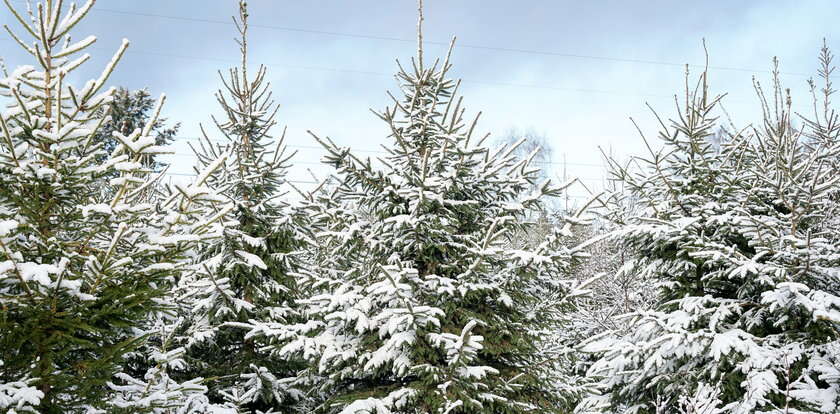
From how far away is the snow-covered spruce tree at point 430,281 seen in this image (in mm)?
5176

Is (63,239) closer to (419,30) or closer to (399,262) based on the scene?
(399,262)

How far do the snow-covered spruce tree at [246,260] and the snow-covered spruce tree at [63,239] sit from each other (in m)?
2.93

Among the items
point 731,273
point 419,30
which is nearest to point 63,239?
point 419,30

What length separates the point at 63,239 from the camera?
3.84 metres

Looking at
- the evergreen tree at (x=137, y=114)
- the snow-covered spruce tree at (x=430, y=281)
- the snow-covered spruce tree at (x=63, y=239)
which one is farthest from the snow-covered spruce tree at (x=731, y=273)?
the evergreen tree at (x=137, y=114)

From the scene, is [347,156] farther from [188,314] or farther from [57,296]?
[188,314]

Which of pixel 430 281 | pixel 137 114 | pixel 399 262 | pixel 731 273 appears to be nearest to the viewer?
pixel 399 262

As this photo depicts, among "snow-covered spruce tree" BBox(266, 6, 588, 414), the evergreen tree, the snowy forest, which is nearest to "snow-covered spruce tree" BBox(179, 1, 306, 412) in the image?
the snowy forest

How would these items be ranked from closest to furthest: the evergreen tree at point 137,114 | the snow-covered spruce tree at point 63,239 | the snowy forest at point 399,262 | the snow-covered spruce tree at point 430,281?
the snow-covered spruce tree at point 63,239 < the snowy forest at point 399,262 < the snow-covered spruce tree at point 430,281 < the evergreen tree at point 137,114

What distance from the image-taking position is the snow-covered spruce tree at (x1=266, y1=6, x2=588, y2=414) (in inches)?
204

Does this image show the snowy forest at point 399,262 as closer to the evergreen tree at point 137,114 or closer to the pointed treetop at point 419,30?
the pointed treetop at point 419,30

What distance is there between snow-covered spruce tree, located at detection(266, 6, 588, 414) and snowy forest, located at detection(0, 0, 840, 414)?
0.04m

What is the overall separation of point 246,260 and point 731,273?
6.06 meters

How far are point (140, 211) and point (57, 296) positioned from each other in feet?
2.42
